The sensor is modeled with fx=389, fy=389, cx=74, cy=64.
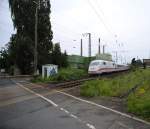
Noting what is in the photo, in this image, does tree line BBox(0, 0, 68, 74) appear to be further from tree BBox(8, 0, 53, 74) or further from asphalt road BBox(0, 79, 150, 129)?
asphalt road BBox(0, 79, 150, 129)

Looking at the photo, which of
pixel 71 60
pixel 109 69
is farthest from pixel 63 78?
pixel 71 60

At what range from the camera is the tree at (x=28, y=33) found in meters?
74.2

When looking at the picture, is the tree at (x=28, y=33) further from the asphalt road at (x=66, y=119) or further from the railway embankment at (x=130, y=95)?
the asphalt road at (x=66, y=119)

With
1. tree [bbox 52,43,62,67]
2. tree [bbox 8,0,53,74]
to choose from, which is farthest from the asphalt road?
tree [bbox 52,43,62,67]

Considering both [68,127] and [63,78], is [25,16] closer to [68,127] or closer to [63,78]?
[63,78]

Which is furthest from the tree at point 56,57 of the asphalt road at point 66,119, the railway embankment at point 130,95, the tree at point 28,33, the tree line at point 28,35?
the asphalt road at point 66,119

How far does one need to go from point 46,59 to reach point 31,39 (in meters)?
5.02

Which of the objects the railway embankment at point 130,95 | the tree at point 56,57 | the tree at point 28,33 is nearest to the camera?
the railway embankment at point 130,95

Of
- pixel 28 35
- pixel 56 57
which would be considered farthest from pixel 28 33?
pixel 56 57

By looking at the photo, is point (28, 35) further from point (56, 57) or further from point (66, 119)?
point (66, 119)

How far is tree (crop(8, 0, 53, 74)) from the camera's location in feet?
244

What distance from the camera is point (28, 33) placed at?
7575 cm

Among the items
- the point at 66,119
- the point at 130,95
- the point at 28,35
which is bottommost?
the point at 66,119

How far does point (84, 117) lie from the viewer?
1524 centimetres
